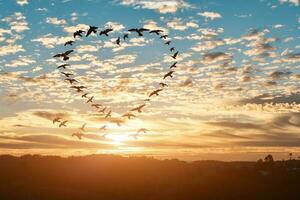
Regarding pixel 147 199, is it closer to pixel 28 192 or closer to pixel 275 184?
pixel 28 192

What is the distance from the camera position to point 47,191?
438 feet

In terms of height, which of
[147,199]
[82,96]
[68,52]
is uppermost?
[68,52]

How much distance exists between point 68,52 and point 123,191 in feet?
346

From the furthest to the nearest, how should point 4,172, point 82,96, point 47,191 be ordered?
point 4,172 < point 47,191 < point 82,96

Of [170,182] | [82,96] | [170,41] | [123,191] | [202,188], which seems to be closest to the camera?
[170,41]

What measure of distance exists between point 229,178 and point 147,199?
6135 centimetres

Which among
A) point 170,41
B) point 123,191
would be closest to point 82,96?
point 170,41

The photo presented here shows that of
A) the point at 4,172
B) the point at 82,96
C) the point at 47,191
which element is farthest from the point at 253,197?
the point at 82,96

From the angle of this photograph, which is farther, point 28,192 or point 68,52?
point 28,192

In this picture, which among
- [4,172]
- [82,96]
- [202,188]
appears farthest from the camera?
[4,172]

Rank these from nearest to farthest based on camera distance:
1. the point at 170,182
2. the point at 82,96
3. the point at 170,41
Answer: the point at 170,41
the point at 82,96
the point at 170,182

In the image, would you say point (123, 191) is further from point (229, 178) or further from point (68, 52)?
point (68, 52)

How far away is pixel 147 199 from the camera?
452 ft

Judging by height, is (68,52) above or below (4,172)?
above
